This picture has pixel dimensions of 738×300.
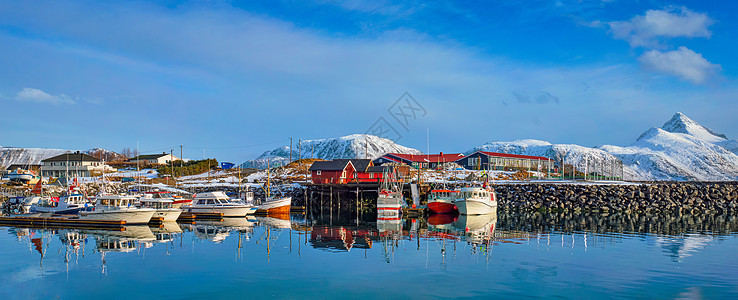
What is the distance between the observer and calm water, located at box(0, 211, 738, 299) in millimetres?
20469

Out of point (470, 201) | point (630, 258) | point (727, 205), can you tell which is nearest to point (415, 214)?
point (470, 201)

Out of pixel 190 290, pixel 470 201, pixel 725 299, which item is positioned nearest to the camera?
pixel 725 299

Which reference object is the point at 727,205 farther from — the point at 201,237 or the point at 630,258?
the point at 201,237

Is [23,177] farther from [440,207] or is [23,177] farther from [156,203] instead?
[440,207]

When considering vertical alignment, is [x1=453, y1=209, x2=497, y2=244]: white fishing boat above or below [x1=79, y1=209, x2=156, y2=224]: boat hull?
below

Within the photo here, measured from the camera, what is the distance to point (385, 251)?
Result: 3061 cm

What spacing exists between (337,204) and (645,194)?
43.8 m

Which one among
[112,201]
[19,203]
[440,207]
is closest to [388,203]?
[440,207]

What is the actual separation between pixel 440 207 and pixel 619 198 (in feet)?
89.8

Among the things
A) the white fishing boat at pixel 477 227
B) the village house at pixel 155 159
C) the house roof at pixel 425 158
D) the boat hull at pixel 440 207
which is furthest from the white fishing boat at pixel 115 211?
the village house at pixel 155 159

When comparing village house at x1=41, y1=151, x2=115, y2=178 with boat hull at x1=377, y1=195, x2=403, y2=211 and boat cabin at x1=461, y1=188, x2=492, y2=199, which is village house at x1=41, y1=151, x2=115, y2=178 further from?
boat cabin at x1=461, y1=188, x2=492, y2=199

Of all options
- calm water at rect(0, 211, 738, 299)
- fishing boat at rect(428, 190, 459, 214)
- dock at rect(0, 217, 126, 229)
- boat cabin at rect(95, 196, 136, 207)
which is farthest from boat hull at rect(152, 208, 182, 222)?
fishing boat at rect(428, 190, 459, 214)

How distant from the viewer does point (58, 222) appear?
45438 mm

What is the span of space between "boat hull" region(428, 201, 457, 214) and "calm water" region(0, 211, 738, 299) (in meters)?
14.4
